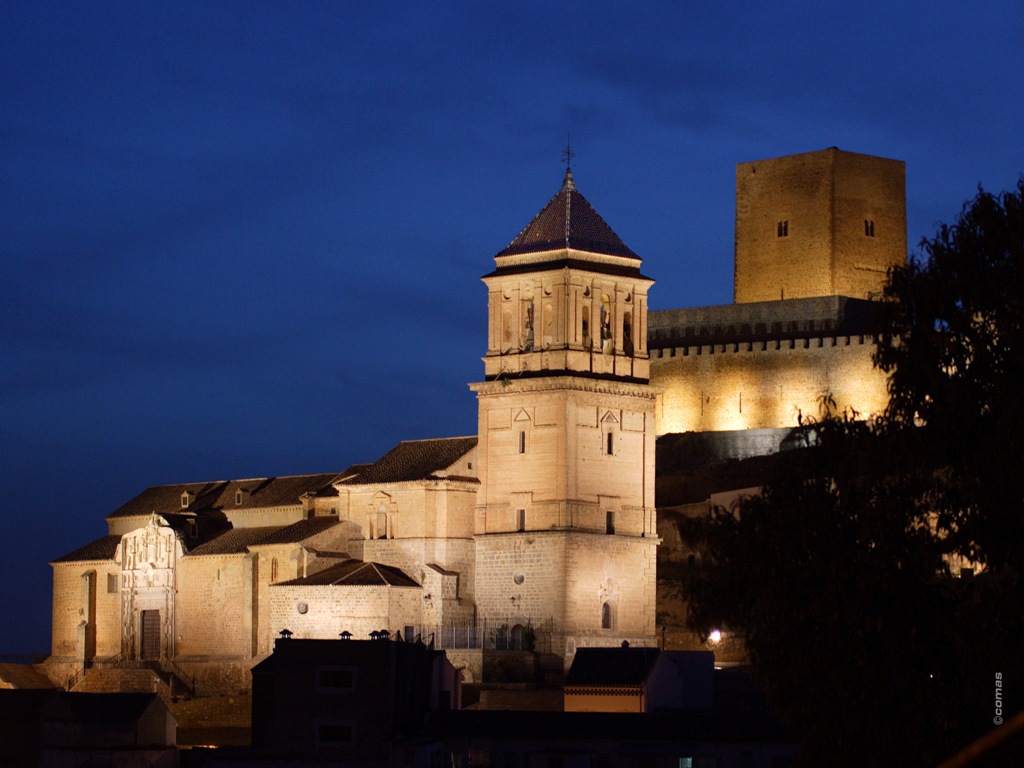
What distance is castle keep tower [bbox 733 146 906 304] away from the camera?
99.1m

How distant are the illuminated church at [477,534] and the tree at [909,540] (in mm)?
36880

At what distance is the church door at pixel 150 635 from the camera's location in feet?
247

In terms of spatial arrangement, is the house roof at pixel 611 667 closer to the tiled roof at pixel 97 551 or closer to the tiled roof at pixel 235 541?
the tiled roof at pixel 235 541

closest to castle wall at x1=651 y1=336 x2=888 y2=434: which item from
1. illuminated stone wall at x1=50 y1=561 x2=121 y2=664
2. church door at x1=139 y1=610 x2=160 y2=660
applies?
illuminated stone wall at x1=50 y1=561 x2=121 y2=664

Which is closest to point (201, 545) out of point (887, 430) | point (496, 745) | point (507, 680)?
point (507, 680)

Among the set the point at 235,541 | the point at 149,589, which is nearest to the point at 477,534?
the point at 235,541

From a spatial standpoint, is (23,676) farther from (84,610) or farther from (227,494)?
(227,494)

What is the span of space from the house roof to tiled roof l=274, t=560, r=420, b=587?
31.7ft

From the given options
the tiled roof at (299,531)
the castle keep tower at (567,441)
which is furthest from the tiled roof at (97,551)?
the castle keep tower at (567,441)

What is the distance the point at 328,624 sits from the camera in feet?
215

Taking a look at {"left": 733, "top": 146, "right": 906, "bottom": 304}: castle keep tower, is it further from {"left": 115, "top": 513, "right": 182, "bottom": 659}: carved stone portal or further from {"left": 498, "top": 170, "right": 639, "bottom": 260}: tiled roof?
{"left": 115, "top": 513, "right": 182, "bottom": 659}: carved stone portal

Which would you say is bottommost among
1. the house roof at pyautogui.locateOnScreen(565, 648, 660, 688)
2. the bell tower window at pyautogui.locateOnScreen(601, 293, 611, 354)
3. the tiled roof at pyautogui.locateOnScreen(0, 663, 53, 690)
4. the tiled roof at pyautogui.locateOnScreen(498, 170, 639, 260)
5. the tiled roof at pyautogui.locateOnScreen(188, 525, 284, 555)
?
the tiled roof at pyautogui.locateOnScreen(0, 663, 53, 690)

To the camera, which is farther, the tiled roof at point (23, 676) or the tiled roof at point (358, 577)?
the tiled roof at point (23, 676)

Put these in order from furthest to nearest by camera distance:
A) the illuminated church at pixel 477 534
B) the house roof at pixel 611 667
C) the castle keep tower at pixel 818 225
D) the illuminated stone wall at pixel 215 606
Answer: the castle keep tower at pixel 818 225
the illuminated stone wall at pixel 215 606
the illuminated church at pixel 477 534
the house roof at pixel 611 667
